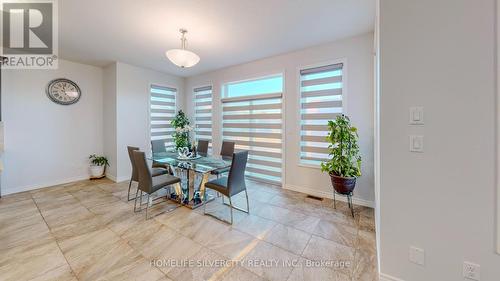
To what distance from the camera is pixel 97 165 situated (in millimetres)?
4441

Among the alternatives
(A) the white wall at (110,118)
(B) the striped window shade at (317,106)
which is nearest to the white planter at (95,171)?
(A) the white wall at (110,118)

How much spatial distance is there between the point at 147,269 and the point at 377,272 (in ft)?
6.58

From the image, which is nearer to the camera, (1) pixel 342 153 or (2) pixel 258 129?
(1) pixel 342 153

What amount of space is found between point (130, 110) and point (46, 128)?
1553 millimetres

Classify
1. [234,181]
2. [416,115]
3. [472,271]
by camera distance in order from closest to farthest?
[472,271], [416,115], [234,181]

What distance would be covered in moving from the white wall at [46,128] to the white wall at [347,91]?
3.25 m

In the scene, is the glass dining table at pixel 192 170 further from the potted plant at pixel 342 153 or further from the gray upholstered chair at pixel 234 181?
the potted plant at pixel 342 153

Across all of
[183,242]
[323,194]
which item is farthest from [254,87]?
[183,242]

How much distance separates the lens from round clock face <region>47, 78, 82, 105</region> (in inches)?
154

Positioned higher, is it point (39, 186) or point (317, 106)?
point (317, 106)

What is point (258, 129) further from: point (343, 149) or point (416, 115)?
point (416, 115)

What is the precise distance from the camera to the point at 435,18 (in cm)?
128

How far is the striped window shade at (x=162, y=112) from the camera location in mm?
4883

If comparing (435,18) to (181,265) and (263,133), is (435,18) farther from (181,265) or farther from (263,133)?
(263,133)
